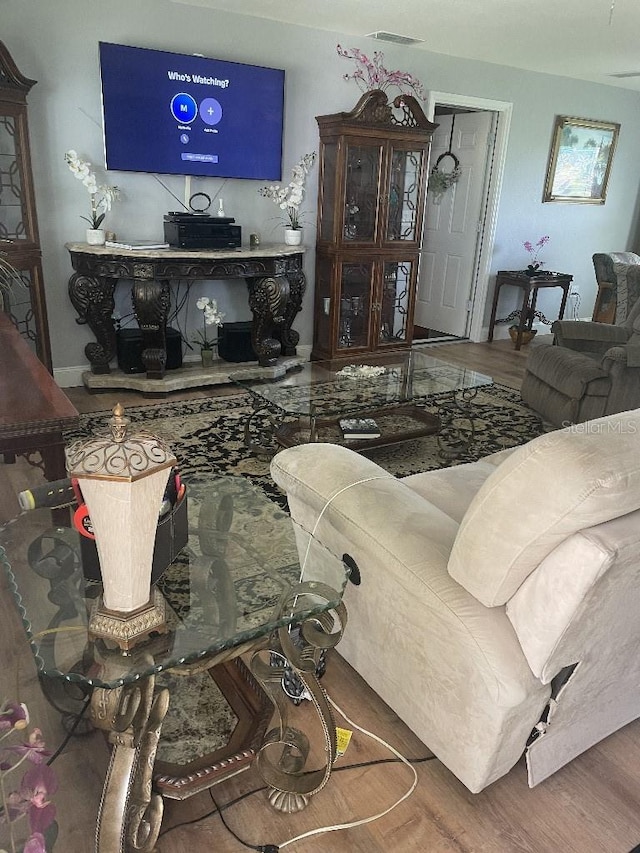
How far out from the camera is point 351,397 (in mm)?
3164

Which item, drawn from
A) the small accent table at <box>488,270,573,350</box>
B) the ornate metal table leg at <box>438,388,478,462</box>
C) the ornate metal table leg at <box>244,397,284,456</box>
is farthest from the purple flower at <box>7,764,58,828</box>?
the small accent table at <box>488,270,573,350</box>

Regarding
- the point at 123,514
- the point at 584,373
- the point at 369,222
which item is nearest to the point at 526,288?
the point at 369,222

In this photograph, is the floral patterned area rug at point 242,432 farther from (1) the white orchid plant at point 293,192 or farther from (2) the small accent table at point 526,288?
(2) the small accent table at point 526,288

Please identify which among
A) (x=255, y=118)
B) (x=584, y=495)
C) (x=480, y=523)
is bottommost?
(x=480, y=523)

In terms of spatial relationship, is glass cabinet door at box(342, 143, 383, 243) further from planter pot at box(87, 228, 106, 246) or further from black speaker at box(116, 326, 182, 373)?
planter pot at box(87, 228, 106, 246)

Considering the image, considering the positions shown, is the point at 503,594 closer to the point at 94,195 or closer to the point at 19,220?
the point at 19,220

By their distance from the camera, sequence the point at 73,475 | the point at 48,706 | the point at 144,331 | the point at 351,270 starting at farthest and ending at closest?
the point at 351,270
the point at 144,331
the point at 48,706
the point at 73,475

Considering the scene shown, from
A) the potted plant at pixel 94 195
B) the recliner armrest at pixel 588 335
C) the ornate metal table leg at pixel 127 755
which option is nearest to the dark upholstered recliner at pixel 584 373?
the recliner armrest at pixel 588 335

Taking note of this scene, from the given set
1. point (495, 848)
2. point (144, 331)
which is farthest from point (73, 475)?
point (144, 331)

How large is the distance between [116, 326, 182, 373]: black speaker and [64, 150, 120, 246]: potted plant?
598 mm

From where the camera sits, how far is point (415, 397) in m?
3.17

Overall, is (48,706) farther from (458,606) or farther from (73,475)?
(458,606)

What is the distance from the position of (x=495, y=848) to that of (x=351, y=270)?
13.6 feet

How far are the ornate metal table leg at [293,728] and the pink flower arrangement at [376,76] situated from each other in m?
4.51
